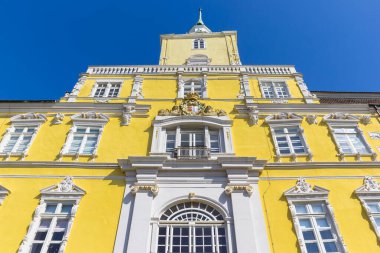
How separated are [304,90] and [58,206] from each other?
619 inches

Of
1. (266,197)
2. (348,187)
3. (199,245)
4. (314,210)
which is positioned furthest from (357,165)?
(199,245)

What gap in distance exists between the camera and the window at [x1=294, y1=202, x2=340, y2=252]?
13.6 meters

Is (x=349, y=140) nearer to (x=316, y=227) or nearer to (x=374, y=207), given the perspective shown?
(x=374, y=207)

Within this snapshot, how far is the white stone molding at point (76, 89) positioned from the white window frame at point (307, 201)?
1359 centimetres

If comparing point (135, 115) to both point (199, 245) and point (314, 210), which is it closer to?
point (199, 245)

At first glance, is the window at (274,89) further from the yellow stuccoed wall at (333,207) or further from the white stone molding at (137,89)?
the white stone molding at (137,89)

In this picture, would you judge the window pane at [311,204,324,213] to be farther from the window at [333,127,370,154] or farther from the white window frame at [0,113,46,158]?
the white window frame at [0,113,46,158]

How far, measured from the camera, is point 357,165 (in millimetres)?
17094

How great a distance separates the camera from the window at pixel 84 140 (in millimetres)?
18047

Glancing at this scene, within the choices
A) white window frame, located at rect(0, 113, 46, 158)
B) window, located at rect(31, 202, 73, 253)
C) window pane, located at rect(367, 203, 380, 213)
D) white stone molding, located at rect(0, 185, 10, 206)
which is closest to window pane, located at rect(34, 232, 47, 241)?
window, located at rect(31, 202, 73, 253)

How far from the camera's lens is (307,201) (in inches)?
602

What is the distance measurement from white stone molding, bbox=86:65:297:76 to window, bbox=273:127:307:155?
6.08 meters

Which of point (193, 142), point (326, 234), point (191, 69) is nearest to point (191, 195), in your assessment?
point (193, 142)

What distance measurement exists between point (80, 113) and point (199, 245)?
35.1ft
